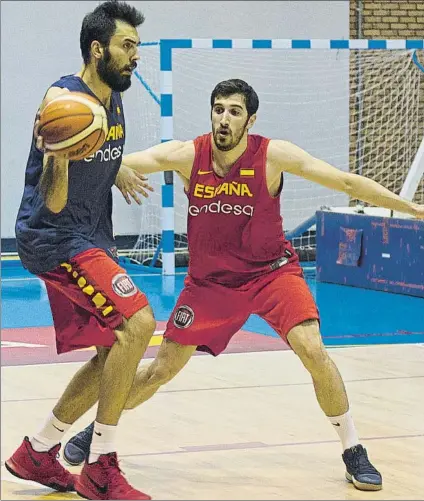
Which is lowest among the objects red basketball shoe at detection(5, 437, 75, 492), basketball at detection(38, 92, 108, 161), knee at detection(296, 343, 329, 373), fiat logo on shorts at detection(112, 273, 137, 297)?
red basketball shoe at detection(5, 437, 75, 492)

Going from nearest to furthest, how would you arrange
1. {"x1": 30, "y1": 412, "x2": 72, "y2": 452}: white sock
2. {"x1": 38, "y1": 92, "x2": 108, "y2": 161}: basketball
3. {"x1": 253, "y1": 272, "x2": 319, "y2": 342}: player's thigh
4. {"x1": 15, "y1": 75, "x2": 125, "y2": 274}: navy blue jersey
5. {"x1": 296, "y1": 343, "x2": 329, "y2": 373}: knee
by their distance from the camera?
1. {"x1": 38, "y1": 92, "x2": 108, "y2": 161}: basketball
2. {"x1": 15, "y1": 75, "x2": 125, "y2": 274}: navy blue jersey
3. {"x1": 30, "y1": 412, "x2": 72, "y2": 452}: white sock
4. {"x1": 296, "y1": 343, "x2": 329, "y2": 373}: knee
5. {"x1": 253, "y1": 272, "x2": 319, "y2": 342}: player's thigh

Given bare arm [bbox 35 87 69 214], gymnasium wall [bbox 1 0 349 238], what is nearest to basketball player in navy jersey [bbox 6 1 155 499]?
bare arm [bbox 35 87 69 214]

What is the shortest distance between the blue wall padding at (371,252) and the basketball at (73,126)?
22.8ft

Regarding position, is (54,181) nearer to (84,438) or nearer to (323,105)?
(84,438)

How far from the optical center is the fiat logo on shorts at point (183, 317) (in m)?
5.31

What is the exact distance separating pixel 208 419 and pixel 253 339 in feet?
9.28

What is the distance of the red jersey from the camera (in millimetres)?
5389

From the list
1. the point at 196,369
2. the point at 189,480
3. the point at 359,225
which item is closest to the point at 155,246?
the point at 359,225

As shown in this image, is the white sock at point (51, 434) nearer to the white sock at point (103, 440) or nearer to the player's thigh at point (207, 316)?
the white sock at point (103, 440)

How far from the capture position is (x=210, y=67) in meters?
15.7

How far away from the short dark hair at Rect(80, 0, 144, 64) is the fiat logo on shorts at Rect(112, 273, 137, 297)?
2.94 ft

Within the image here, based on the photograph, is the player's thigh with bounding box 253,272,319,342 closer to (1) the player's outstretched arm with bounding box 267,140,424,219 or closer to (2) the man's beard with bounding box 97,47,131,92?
(1) the player's outstretched arm with bounding box 267,140,424,219

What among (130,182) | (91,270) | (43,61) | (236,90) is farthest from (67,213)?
(43,61)

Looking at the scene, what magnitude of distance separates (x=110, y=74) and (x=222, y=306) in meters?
1.25
